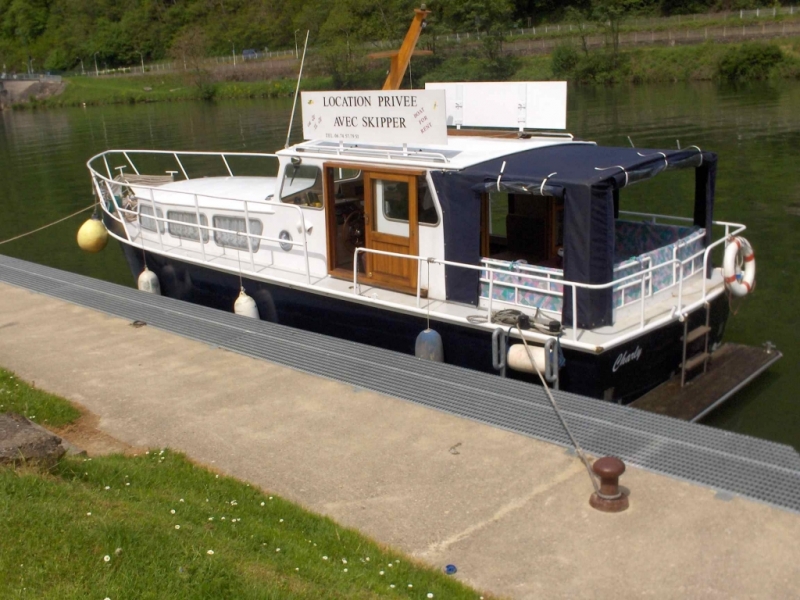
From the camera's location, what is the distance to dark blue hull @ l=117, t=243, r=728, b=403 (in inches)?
305

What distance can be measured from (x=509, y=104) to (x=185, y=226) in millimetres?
4836

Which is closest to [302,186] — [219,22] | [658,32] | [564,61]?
[564,61]

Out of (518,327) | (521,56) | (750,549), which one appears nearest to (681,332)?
(518,327)

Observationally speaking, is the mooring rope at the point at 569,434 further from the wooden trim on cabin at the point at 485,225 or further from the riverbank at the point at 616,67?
the riverbank at the point at 616,67

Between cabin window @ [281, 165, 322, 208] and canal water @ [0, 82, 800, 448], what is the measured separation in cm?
476

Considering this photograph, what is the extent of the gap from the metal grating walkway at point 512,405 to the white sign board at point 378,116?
7.06 feet

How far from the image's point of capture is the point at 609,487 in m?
5.41

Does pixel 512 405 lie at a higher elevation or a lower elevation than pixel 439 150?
lower

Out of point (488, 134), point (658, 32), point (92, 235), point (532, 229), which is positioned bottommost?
point (92, 235)

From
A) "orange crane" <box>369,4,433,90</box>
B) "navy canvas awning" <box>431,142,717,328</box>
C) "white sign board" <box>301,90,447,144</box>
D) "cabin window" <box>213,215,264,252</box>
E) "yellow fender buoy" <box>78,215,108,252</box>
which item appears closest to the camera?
"navy canvas awning" <box>431,142,717,328</box>

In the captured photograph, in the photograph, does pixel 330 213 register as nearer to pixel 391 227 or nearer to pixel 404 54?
pixel 391 227

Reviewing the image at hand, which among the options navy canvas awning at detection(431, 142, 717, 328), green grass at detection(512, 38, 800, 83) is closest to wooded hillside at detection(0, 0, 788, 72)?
green grass at detection(512, 38, 800, 83)

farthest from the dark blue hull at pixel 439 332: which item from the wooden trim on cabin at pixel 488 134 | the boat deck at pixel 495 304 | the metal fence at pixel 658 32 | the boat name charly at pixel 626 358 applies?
the metal fence at pixel 658 32

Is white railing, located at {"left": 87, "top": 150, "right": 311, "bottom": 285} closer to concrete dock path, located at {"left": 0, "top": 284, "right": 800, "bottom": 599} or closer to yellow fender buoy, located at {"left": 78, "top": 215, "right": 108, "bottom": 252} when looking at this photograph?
yellow fender buoy, located at {"left": 78, "top": 215, "right": 108, "bottom": 252}
